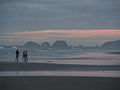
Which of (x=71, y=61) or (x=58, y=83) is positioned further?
(x=71, y=61)

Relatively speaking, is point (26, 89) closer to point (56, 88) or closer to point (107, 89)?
point (56, 88)

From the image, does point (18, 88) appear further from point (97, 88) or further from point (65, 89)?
point (97, 88)

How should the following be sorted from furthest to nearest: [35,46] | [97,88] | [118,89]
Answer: [35,46] → [97,88] → [118,89]

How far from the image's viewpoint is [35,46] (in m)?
94.8

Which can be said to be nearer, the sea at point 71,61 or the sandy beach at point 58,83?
the sandy beach at point 58,83

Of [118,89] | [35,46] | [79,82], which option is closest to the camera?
[118,89]

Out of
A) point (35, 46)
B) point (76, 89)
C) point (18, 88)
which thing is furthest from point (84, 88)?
point (35, 46)

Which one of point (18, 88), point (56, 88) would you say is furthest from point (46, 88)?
point (18, 88)

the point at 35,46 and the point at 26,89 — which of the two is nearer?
the point at 26,89

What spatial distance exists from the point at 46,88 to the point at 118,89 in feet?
10.4

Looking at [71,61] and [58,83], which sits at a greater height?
[71,61]

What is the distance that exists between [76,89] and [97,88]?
95 centimetres

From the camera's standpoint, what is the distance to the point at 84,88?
12.0 metres

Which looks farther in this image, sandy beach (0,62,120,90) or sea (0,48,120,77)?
sea (0,48,120,77)
